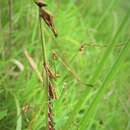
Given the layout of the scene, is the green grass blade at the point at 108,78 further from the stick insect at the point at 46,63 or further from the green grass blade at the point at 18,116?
the green grass blade at the point at 18,116

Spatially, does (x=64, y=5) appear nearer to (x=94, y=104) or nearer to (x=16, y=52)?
(x=16, y=52)

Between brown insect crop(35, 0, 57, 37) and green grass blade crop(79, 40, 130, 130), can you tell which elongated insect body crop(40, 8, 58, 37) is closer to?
brown insect crop(35, 0, 57, 37)

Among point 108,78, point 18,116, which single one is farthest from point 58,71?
point 108,78

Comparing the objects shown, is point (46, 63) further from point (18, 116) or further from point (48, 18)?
point (18, 116)

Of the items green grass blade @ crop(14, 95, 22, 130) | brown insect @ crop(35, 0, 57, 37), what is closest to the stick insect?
brown insect @ crop(35, 0, 57, 37)

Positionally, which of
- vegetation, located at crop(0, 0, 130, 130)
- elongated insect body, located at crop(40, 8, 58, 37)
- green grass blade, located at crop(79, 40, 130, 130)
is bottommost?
vegetation, located at crop(0, 0, 130, 130)

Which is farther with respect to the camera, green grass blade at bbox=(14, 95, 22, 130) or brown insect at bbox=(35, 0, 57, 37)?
green grass blade at bbox=(14, 95, 22, 130)

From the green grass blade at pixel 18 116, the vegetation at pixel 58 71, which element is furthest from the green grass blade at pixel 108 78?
the green grass blade at pixel 18 116

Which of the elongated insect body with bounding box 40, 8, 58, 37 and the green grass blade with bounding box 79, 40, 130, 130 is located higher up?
the elongated insect body with bounding box 40, 8, 58, 37

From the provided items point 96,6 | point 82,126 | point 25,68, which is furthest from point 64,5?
point 82,126
